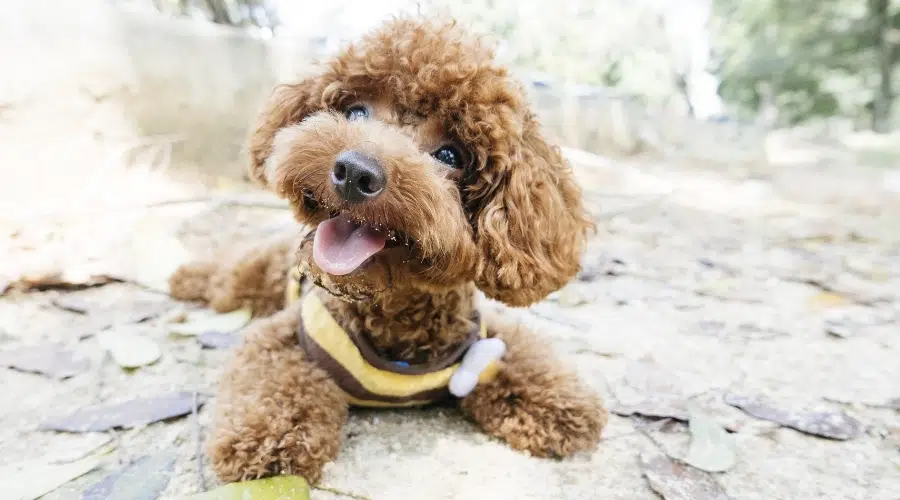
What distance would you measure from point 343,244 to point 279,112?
621mm

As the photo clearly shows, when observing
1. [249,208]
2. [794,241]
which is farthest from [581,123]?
[249,208]

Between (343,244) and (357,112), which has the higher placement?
(357,112)

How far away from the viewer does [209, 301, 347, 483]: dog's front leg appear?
1438mm

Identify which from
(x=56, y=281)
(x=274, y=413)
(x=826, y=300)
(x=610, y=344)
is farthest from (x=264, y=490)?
(x=826, y=300)

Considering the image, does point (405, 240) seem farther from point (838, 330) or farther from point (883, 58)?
point (883, 58)

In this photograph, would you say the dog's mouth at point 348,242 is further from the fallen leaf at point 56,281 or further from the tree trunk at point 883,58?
the tree trunk at point 883,58

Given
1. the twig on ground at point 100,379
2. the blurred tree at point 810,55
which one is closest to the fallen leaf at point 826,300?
the twig on ground at point 100,379

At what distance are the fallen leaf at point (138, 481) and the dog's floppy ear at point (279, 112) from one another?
0.85 metres

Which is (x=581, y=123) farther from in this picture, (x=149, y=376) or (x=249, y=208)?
(x=149, y=376)

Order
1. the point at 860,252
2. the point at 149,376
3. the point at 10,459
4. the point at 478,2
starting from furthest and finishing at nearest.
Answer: the point at 478,2 → the point at 860,252 → the point at 149,376 → the point at 10,459

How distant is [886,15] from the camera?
12734 mm

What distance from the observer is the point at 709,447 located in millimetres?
1694

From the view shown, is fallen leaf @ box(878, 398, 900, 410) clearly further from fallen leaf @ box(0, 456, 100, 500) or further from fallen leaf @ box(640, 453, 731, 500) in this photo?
fallen leaf @ box(0, 456, 100, 500)

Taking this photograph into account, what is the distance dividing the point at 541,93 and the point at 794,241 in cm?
448
